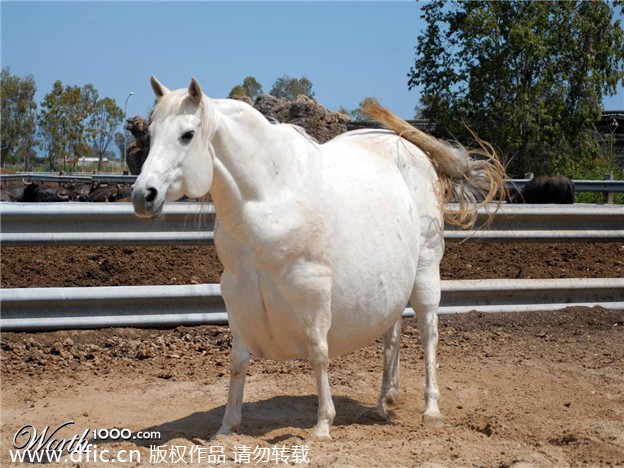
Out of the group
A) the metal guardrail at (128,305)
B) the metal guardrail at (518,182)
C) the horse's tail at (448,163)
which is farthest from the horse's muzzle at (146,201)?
the metal guardrail at (518,182)

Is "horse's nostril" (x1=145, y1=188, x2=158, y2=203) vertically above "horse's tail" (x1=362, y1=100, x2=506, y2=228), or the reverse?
"horse's tail" (x1=362, y1=100, x2=506, y2=228)

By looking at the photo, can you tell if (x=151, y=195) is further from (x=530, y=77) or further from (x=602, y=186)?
(x=530, y=77)

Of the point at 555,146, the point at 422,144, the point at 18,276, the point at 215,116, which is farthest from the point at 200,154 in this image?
the point at 555,146

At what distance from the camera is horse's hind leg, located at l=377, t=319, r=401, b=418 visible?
557 cm

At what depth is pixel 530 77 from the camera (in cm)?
2644

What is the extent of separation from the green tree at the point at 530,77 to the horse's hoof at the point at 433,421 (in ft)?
69.4

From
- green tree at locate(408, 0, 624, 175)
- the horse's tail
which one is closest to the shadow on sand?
the horse's tail

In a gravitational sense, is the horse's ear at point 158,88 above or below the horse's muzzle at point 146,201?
above

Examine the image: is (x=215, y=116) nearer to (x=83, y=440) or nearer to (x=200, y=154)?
(x=200, y=154)

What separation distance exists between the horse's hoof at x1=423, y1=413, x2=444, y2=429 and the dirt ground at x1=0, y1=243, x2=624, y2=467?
0.05 meters

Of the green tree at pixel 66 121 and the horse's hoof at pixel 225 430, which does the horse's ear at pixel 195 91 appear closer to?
the horse's hoof at pixel 225 430

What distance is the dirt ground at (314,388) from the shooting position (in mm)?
4387

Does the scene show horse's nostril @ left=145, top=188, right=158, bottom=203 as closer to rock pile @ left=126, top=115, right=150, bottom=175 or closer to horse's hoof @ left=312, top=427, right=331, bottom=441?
horse's hoof @ left=312, top=427, right=331, bottom=441

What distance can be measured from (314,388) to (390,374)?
26.2 inches
